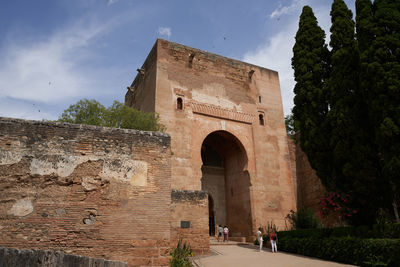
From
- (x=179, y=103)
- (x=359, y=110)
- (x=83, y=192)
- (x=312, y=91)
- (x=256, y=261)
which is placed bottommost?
(x=256, y=261)

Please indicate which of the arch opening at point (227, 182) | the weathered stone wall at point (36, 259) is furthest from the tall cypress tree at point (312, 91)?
the weathered stone wall at point (36, 259)

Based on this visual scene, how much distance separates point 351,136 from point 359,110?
0.91 m

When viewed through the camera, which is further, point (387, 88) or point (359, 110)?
point (359, 110)

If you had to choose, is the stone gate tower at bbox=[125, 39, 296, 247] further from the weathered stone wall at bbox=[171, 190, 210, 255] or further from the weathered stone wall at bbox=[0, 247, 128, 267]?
the weathered stone wall at bbox=[0, 247, 128, 267]

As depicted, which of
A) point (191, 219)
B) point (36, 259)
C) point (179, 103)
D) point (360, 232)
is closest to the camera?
point (36, 259)

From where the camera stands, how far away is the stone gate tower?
48.1 feet

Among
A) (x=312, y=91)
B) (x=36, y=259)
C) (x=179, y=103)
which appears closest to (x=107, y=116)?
(x=179, y=103)

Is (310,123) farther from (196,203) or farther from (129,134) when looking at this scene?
(129,134)

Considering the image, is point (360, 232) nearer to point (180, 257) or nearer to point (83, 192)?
point (180, 257)

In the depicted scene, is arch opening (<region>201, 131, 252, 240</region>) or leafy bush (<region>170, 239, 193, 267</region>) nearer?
leafy bush (<region>170, 239, 193, 267</region>)

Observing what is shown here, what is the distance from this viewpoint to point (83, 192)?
19.5ft

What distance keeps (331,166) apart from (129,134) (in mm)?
7173

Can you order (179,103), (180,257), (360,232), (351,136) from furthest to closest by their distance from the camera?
1. (179,103)
2. (351,136)
3. (360,232)
4. (180,257)

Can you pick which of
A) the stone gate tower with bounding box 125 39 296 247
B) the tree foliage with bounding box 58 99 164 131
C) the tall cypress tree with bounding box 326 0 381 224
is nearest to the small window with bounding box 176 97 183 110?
the stone gate tower with bounding box 125 39 296 247
